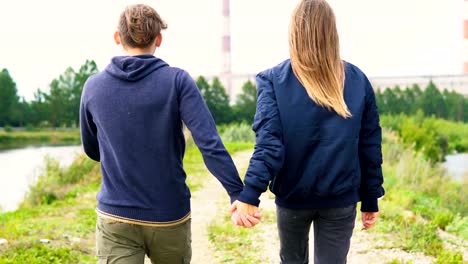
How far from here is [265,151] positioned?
1777 millimetres

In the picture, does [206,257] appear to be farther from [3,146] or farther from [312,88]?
[3,146]

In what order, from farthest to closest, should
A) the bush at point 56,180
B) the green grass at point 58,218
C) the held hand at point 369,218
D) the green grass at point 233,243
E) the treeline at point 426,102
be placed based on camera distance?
the treeline at point 426,102 → the bush at point 56,180 → the green grass at point 233,243 → the green grass at point 58,218 → the held hand at point 369,218

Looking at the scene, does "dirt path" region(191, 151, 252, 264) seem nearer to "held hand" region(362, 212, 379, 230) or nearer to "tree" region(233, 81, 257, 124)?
"held hand" region(362, 212, 379, 230)

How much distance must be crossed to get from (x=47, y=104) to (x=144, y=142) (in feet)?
66.2

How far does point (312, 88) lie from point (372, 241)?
2.91 meters

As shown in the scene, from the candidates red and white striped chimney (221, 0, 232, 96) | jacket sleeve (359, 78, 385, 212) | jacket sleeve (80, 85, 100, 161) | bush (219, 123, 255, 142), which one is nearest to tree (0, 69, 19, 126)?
bush (219, 123, 255, 142)

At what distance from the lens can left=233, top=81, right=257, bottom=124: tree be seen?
2459cm

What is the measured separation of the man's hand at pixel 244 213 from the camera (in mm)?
1838

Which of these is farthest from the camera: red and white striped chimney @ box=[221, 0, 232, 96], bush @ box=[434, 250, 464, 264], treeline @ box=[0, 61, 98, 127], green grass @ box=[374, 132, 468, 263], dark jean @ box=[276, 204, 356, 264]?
red and white striped chimney @ box=[221, 0, 232, 96]

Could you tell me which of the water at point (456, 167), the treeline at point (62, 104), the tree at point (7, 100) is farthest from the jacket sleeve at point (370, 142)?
the tree at point (7, 100)

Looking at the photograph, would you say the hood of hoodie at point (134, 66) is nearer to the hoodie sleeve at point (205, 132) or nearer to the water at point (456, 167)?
the hoodie sleeve at point (205, 132)

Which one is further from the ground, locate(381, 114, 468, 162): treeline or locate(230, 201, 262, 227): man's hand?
locate(230, 201, 262, 227): man's hand

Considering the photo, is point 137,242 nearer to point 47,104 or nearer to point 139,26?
point 139,26

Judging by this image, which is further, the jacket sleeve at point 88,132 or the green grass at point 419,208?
the green grass at point 419,208
